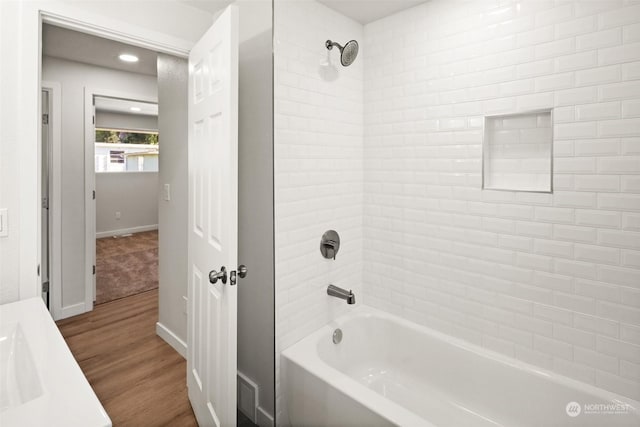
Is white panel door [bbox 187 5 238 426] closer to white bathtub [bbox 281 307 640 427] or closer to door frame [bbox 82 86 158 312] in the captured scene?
white bathtub [bbox 281 307 640 427]

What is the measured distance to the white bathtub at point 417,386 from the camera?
1.45 m

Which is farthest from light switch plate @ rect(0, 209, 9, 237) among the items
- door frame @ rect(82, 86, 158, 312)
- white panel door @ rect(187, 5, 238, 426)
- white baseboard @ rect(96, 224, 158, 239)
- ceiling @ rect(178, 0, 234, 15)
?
white baseboard @ rect(96, 224, 158, 239)

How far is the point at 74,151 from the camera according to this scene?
2.52 m

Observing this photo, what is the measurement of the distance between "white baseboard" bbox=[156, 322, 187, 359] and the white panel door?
1.76 ft

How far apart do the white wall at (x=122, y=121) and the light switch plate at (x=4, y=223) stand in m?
5.49

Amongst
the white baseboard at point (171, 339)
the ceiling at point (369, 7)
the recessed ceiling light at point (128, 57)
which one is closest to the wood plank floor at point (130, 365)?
the white baseboard at point (171, 339)

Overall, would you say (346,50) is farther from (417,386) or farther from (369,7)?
(417,386)

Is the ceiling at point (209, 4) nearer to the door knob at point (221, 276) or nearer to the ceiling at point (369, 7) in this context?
the ceiling at point (369, 7)

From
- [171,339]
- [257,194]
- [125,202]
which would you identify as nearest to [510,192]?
[257,194]

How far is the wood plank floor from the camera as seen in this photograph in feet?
6.27

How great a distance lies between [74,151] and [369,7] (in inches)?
89.8

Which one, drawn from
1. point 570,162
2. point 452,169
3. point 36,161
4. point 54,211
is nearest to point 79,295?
point 54,211

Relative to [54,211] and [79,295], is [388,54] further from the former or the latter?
[79,295]

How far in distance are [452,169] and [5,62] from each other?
6.82 ft
